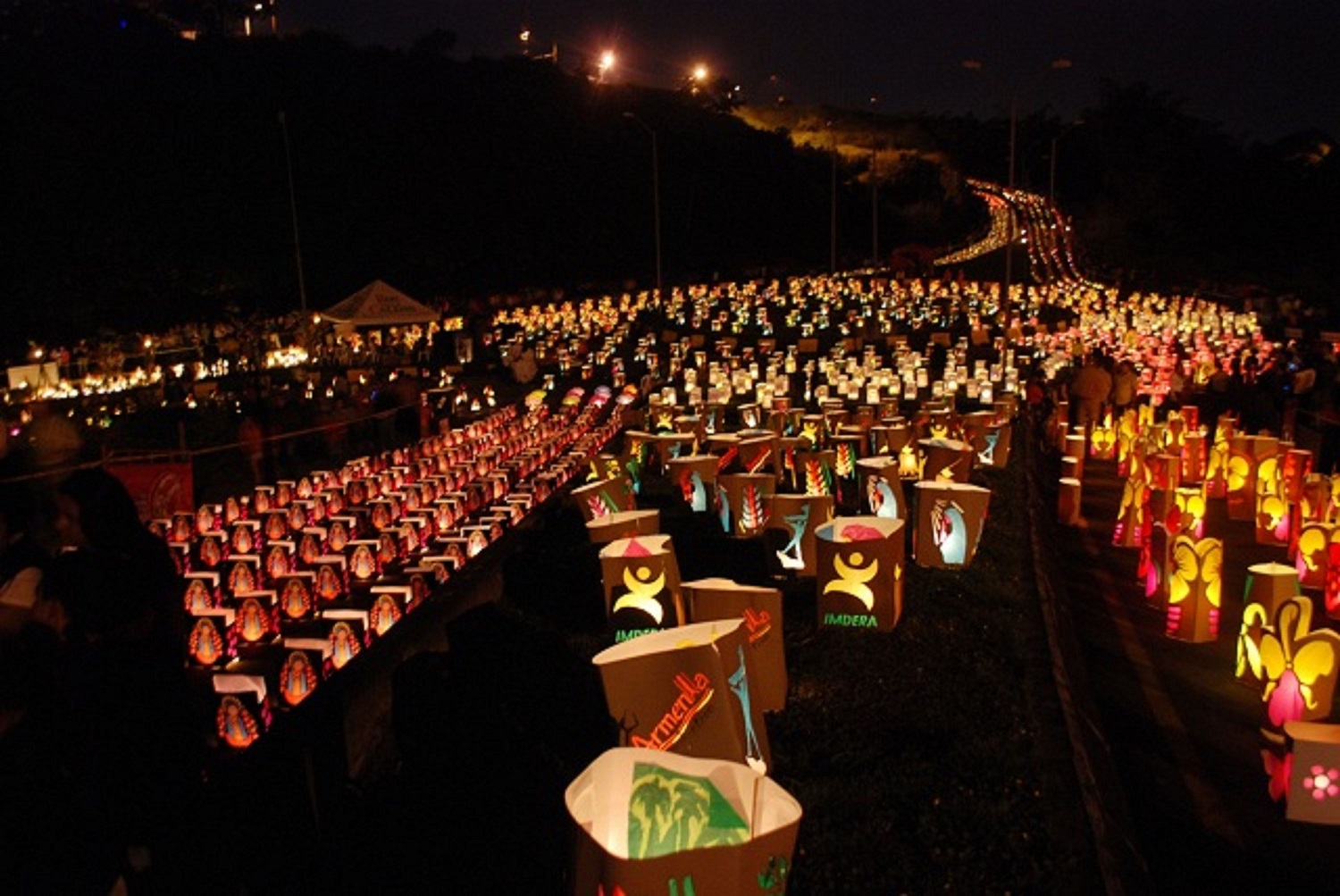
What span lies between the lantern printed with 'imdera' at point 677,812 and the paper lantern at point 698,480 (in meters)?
7.81

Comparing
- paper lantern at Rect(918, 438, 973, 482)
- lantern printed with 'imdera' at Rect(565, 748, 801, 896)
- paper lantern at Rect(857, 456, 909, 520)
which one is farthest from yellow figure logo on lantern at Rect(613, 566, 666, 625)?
paper lantern at Rect(918, 438, 973, 482)

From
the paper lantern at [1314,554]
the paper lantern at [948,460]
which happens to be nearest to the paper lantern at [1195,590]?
the paper lantern at [1314,554]

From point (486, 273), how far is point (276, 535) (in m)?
42.9

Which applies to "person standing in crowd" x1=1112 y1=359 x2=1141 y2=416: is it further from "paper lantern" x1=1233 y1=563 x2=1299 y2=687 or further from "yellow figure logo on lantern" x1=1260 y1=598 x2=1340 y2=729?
"yellow figure logo on lantern" x1=1260 y1=598 x2=1340 y2=729

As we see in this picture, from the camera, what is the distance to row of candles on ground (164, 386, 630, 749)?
22.8ft

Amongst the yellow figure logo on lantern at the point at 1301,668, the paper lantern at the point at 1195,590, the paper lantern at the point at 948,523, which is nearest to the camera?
the yellow figure logo on lantern at the point at 1301,668

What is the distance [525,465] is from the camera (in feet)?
43.9

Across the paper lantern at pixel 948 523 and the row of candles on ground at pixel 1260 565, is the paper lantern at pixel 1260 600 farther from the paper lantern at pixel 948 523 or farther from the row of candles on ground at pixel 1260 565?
the paper lantern at pixel 948 523

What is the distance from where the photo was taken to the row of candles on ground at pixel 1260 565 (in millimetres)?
6262

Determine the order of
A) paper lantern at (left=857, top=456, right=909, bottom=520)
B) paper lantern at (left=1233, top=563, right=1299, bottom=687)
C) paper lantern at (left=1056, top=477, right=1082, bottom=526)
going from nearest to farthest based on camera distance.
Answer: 1. paper lantern at (left=1233, top=563, right=1299, bottom=687)
2. paper lantern at (left=857, top=456, right=909, bottom=520)
3. paper lantern at (left=1056, top=477, right=1082, bottom=526)

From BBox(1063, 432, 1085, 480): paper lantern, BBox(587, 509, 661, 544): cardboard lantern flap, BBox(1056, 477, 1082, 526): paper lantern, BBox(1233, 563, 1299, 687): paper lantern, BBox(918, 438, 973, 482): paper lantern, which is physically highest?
BBox(587, 509, 661, 544): cardboard lantern flap

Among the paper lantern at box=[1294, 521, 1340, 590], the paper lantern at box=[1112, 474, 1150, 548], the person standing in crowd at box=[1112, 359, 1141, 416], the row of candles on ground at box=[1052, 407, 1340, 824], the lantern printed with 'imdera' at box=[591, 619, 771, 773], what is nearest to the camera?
the lantern printed with 'imdera' at box=[591, 619, 771, 773]

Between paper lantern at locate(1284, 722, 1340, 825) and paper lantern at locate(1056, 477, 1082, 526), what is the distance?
7.59 m

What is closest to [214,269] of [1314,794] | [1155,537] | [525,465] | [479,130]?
[525,465]
